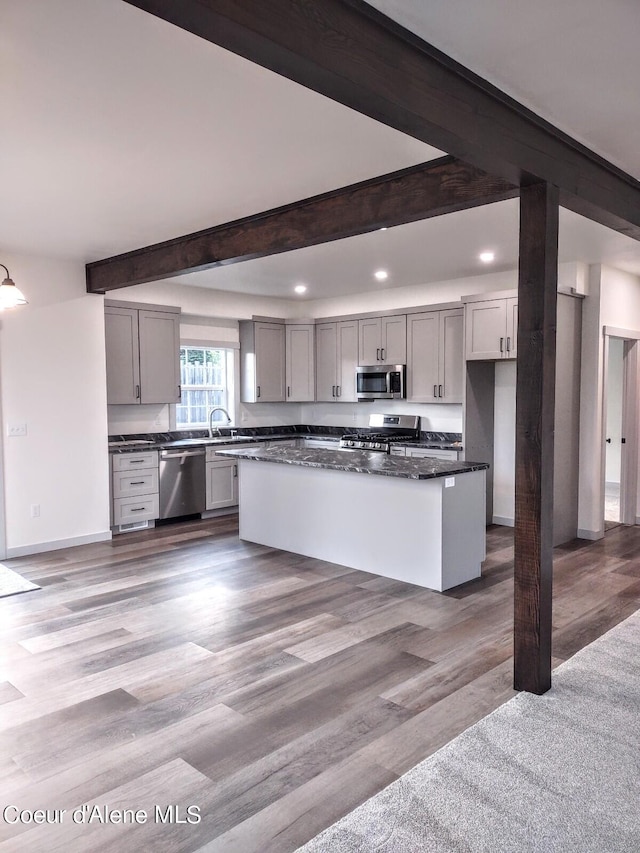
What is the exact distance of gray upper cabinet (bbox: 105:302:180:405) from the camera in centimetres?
639

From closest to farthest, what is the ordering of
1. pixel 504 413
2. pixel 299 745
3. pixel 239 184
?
pixel 299 745
pixel 239 184
pixel 504 413

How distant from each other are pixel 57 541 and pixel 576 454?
4996 millimetres

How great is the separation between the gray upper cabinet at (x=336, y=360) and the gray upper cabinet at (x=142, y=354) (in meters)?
1.92

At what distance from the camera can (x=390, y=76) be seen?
1961mm

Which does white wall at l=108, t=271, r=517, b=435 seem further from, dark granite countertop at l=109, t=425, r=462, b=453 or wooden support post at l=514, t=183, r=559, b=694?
wooden support post at l=514, t=183, r=559, b=694

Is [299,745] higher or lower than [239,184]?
lower

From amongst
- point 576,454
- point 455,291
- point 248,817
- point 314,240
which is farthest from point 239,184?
point 576,454

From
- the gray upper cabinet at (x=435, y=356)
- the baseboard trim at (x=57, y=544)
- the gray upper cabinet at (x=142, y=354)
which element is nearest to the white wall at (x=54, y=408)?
the baseboard trim at (x=57, y=544)

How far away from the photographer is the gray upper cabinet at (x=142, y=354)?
639 cm

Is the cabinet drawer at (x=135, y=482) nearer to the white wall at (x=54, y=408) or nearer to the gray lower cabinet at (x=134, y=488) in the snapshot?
the gray lower cabinet at (x=134, y=488)

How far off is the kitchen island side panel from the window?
83.3 inches

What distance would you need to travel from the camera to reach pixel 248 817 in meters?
2.14

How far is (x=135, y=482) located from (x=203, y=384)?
5.77ft

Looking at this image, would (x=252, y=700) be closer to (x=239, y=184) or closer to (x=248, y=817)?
(x=248, y=817)
